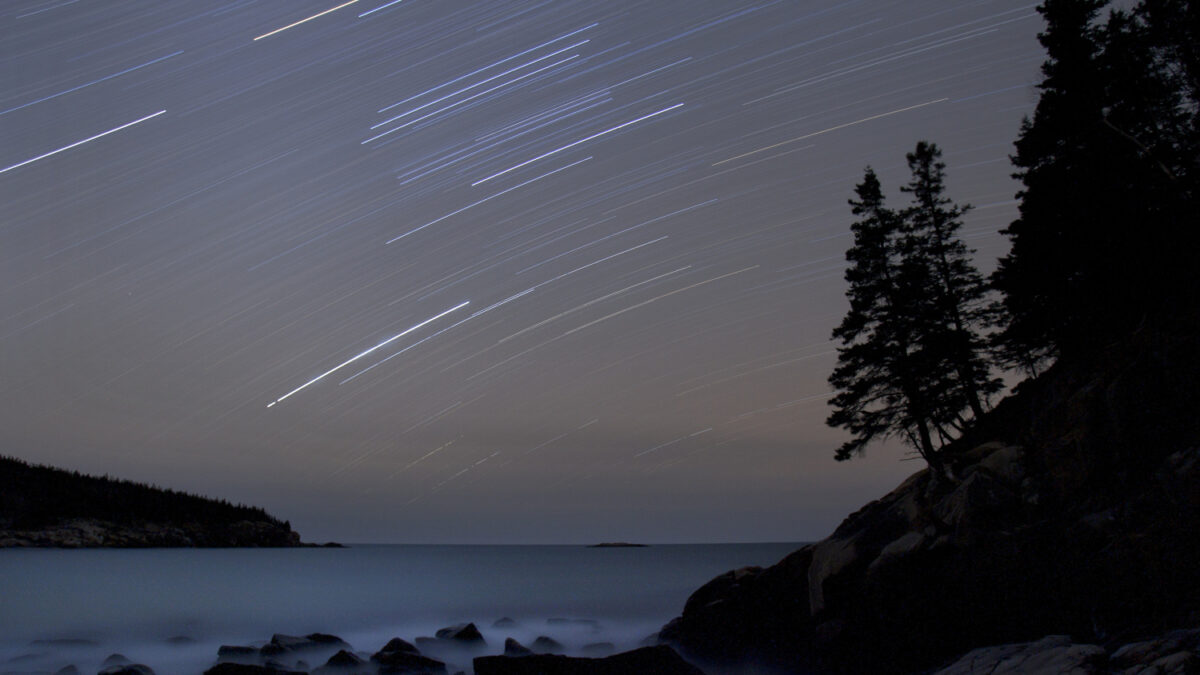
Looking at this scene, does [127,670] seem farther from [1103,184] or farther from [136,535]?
[136,535]

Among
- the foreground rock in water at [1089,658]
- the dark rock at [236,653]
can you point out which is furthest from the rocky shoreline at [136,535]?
the foreground rock in water at [1089,658]

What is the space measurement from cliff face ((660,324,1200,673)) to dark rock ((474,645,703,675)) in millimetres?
3939

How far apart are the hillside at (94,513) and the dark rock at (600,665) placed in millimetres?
184797

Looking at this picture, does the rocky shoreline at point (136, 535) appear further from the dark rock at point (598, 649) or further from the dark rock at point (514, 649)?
the dark rock at point (514, 649)

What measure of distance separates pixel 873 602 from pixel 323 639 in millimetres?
23580

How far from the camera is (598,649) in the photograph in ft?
105

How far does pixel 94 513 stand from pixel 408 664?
18174 cm

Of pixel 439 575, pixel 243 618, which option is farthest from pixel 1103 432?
pixel 439 575

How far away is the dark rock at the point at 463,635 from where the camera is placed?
31494mm

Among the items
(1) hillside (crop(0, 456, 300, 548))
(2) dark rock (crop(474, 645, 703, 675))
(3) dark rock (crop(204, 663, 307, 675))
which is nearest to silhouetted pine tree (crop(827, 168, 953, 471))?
(2) dark rock (crop(474, 645, 703, 675))

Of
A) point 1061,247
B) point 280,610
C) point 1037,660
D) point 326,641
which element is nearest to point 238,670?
point 326,641

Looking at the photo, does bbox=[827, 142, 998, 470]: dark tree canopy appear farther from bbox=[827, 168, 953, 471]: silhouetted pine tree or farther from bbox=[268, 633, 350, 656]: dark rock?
bbox=[268, 633, 350, 656]: dark rock

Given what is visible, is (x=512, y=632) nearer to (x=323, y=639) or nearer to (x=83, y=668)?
(x=323, y=639)

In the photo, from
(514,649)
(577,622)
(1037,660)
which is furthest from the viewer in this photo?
(577,622)
